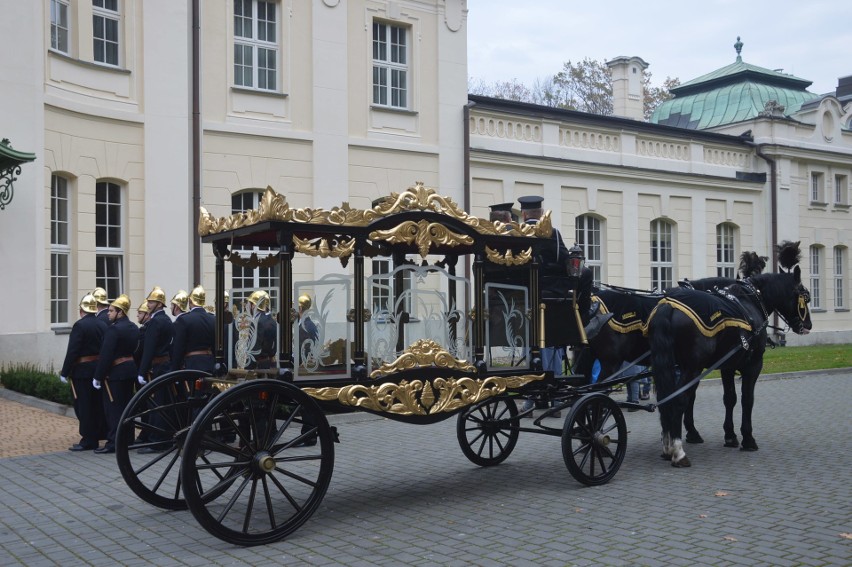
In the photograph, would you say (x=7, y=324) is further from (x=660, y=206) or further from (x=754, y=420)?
(x=660, y=206)

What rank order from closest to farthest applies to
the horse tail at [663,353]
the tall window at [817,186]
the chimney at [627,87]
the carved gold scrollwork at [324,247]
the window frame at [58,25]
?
the carved gold scrollwork at [324,247] → the horse tail at [663,353] → the window frame at [58,25] → the chimney at [627,87] → the tall window at [817,186]

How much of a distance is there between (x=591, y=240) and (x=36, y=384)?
575 inches

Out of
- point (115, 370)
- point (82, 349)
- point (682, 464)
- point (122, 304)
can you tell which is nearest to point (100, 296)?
point (122, 304)

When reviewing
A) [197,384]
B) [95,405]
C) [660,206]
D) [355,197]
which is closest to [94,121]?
[355,197]

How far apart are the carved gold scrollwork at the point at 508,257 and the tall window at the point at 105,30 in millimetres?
11040

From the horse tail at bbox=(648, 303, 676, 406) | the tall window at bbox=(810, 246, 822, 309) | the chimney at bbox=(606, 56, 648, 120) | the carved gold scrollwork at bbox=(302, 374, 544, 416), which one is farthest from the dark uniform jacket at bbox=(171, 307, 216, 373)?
the tall window at bbox=(810, 246, 822, 309)

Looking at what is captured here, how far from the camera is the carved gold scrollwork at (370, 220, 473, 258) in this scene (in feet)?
24.1

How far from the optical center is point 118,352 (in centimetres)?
1060

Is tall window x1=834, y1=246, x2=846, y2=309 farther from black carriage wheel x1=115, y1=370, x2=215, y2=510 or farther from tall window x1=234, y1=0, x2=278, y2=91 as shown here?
black carriage wheel x1=115, y1=370, x2=215, y2=510

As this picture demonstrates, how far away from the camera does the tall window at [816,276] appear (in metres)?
29.9

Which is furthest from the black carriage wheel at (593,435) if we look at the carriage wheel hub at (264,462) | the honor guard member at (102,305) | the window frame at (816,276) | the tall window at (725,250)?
the window frame at (816,276)

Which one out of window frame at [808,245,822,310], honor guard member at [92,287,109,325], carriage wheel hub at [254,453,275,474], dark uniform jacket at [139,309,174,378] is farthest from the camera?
window frame at [808,245,822,310]

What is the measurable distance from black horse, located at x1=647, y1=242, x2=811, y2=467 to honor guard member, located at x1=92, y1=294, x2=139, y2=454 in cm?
570

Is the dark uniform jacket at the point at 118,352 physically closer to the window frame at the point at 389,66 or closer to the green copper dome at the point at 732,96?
the window frame at the point at 389,66
